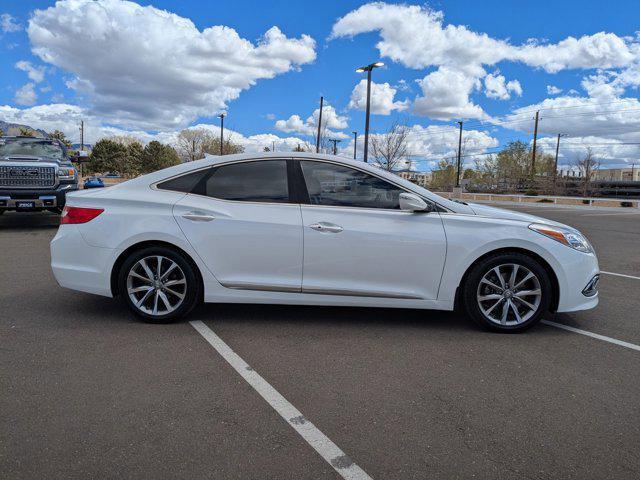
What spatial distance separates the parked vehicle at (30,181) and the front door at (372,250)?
363 inches

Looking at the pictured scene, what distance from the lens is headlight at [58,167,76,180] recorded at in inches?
455

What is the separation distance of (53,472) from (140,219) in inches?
97.5

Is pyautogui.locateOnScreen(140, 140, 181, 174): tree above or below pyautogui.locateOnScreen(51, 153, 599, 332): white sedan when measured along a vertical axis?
above

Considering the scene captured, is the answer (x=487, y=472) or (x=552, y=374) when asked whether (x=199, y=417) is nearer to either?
(x=487, y=472)

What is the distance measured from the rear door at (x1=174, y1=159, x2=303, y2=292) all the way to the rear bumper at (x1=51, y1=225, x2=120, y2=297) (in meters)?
0.80

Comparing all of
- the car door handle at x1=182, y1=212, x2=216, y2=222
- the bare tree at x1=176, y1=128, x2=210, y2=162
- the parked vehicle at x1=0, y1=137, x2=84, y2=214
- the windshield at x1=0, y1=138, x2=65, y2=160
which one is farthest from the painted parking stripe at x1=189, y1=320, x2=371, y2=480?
the bare tree at x1=176, y1=128, x2=210, y2=162

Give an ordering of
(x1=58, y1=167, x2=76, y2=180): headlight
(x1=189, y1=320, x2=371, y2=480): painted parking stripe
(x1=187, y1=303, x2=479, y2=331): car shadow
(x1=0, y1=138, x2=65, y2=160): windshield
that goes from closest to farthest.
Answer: (x1=189, y1=320, x2=371, y2=480): painted parking stripe, (x1=187, y1=303, x2=479, y2=331): car shadow, (x1=58, y1=167, x2=76, y2=180): headlight, (x1=0, y1=138, x2=65, y2=160): windshield

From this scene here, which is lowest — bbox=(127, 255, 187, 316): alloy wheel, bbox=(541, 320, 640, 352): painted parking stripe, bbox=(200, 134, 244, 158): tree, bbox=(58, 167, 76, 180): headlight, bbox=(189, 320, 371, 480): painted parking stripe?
bbox=(189, 320, 371, 480): painted parking stripe

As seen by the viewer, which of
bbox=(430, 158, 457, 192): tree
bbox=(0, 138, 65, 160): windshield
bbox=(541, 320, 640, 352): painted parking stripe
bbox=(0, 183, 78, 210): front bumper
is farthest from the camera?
bbox=(430, 158, 457, 192): tree

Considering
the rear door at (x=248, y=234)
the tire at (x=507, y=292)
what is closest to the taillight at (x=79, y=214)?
the rear door at (x=248, y=234)

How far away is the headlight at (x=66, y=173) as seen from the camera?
455 inches

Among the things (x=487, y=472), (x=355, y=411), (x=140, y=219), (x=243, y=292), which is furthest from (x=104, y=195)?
(x=487, y=472)

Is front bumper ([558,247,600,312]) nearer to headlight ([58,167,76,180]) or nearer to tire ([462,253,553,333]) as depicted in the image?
tire ([462,253,553,333])

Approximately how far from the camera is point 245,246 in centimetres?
432
